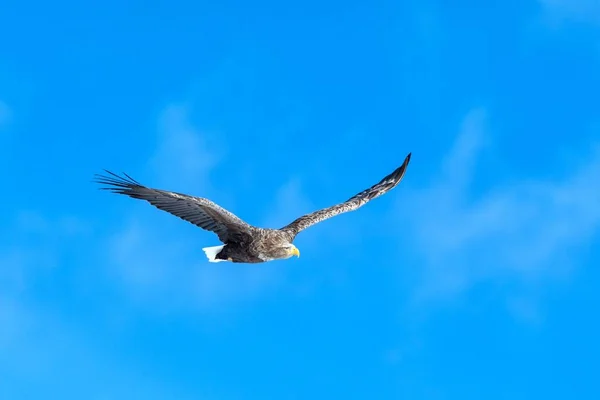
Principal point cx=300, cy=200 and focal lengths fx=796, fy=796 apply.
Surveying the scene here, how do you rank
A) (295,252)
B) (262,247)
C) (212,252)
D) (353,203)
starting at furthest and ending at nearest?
(353,203), (212,252), (295,252), (262,247)

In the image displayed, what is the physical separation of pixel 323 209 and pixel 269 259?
3.83 m

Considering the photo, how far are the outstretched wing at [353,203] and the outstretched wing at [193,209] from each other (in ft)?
5.93

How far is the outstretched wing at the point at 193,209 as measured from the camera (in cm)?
2250

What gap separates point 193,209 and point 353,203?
6199 millimetres

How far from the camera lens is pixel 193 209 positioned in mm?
22953

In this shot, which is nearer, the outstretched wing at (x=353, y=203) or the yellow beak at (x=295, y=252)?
the yellow beak at (x=295, y=252)

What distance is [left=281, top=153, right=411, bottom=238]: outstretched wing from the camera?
81.6 ft

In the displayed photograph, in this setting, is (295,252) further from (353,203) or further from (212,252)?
(353,203)

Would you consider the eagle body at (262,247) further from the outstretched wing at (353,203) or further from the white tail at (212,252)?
the outstretched wing at (353,203)

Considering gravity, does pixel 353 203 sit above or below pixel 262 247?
above

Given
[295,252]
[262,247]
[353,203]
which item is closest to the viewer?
[262,247]

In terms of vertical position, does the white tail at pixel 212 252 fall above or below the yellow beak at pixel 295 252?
above

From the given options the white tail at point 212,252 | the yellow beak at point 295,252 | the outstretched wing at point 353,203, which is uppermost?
the outstretched wing at point 353,203

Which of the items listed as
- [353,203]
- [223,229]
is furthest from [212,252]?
[353,203]
